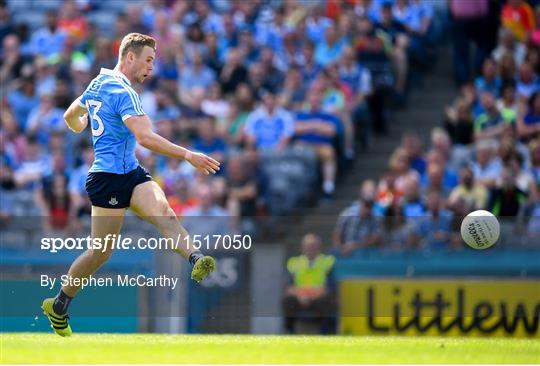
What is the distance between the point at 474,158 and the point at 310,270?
3.91m

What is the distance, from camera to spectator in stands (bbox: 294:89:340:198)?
60.0ft

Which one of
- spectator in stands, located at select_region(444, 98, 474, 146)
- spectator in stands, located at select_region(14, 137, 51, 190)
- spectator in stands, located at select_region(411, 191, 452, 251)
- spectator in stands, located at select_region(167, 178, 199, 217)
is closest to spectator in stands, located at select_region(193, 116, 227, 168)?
spectator in stands, located at select_region(167, 178, 199, 217)

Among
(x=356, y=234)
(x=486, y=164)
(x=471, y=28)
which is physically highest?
(x=471, y=28)

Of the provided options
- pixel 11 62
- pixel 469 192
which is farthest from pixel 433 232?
pixel 11 62

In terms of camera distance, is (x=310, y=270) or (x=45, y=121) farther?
(x=45, y=121)

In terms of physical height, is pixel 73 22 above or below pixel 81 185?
above

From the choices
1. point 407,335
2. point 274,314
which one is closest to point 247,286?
point 274,314

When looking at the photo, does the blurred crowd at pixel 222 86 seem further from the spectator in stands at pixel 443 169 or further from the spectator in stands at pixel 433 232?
the spectator in stands at pixel 433 232

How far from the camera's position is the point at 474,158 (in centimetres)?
1730

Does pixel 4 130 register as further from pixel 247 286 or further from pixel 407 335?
pixel 407 335

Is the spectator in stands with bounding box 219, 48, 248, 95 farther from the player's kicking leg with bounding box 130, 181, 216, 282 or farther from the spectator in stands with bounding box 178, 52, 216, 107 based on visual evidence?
the player's kicking leg with bounding box 130, 181, 216, 282

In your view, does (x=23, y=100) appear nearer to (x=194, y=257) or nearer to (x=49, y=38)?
(x=49, y=38)

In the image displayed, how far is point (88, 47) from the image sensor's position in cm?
2156

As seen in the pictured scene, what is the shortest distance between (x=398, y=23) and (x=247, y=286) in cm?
750
